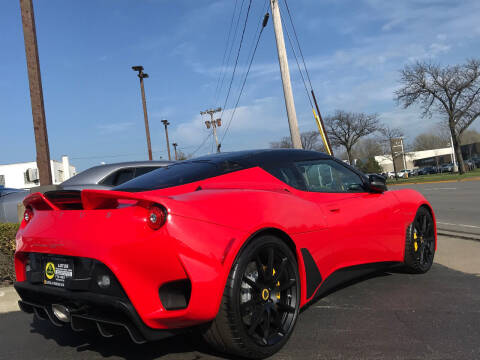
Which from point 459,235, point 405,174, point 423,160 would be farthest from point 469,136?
point 459,235

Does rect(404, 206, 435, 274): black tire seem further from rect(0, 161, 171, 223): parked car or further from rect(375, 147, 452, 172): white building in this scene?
rect(375, 147, 452, 172): white building

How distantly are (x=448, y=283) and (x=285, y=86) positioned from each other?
840 cm

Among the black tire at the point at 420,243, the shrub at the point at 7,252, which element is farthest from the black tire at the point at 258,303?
the shrub at the point at 7,252

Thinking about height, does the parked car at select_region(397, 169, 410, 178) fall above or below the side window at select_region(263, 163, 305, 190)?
below

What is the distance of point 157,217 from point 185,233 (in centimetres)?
17

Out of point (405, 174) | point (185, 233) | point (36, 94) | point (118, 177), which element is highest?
point (36, 94)

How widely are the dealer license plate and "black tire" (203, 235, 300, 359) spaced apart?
2.89ft

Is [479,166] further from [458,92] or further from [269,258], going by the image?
[269,258]

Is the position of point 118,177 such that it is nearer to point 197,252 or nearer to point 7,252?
point 7,252

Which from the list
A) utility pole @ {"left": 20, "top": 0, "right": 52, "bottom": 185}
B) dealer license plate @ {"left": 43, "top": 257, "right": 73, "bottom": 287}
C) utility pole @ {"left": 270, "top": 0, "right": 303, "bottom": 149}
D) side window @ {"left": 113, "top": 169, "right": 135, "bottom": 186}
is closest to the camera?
dealer license plate @ {"left": 43, "top": 257, "right": 73, "bottom": 287}

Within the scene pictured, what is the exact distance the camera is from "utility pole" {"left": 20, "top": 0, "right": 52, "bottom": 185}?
7.56 metres

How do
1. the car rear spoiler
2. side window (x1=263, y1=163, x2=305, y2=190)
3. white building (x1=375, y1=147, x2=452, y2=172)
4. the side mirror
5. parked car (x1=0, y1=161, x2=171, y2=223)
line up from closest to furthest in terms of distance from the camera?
the car rear spoiler
side window (x1=263, y1=163, x2=305, y2=190)
the side mirror
parked car (x1=0, y1=161, x2=171, y2=223)
white building (x1=375, y1=147, x2=452, y2=172)

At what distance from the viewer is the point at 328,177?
3.76 m

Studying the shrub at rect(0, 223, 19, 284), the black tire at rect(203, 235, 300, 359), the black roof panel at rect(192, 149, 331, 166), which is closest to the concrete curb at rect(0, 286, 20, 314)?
the shrub at rect(0, 223, 19, 284)
